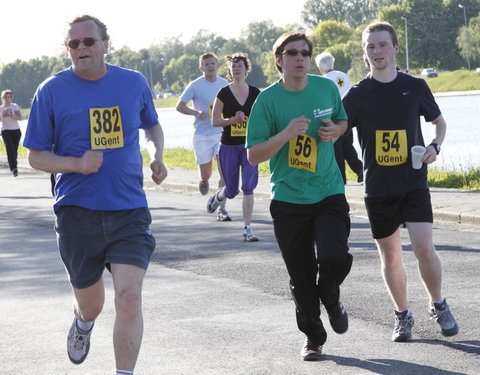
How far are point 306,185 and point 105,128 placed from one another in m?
1.21

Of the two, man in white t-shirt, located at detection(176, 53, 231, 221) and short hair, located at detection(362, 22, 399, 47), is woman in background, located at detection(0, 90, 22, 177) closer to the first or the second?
man in white t-shirt, located at detection(176, 53, 231, 221)

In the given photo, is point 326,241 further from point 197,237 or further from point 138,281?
point 197,237

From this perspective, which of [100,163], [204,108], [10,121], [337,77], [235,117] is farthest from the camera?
[10,121]

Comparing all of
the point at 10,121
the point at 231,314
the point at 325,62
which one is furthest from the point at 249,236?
the point at 10,121

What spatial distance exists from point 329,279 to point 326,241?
22 centimetres

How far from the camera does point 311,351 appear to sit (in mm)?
5430

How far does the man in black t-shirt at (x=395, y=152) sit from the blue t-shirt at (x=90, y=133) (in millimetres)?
1588

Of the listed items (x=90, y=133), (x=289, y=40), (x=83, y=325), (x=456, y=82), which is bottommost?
(x=456, y=82)

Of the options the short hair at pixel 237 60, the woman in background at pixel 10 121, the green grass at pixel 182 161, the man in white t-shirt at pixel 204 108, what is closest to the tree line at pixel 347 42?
the green grass at pixel 182 161

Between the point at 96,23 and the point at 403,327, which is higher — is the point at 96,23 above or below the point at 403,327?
above

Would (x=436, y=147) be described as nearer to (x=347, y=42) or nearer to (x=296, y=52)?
(x=296, y=52)

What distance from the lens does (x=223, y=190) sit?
11586mm

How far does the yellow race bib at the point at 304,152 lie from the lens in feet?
17.5

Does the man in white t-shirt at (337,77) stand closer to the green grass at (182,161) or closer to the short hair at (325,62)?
the short hair at (325,62)
